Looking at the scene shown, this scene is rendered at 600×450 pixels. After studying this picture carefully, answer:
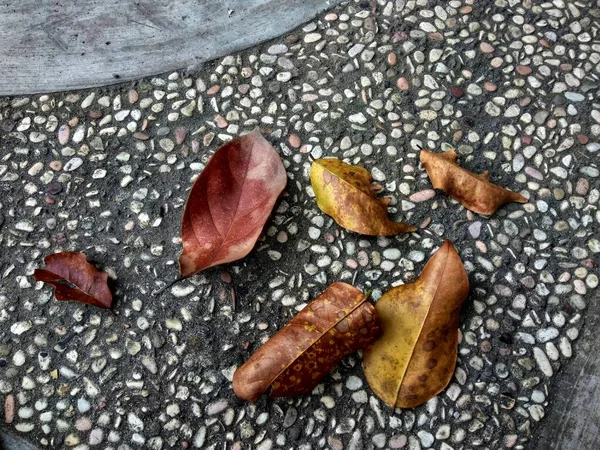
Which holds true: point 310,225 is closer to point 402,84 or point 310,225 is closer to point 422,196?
point 422,196

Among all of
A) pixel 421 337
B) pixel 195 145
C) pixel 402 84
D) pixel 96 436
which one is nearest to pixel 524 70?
pixel 402 84

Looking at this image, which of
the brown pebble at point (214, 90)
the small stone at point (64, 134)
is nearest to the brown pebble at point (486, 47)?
the brown pebble at point (214, 90)

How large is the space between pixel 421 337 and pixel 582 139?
34.5 inches

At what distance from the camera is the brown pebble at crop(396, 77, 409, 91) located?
6.84ft

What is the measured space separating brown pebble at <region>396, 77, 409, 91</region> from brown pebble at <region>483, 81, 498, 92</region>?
0.26m

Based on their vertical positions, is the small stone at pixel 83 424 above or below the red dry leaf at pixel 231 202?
below

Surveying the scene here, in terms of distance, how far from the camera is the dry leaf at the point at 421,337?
166cm

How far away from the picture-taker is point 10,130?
208cm

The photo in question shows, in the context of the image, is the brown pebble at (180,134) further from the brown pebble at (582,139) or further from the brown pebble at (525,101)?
the brown pebble at (582,139)

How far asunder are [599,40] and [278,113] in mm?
1144

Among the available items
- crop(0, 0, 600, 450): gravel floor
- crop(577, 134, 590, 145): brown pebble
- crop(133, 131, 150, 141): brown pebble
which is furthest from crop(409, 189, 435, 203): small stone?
crop(133, 131, 150, 141): brown pebble

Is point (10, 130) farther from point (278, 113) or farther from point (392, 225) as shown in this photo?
point (392, 225)

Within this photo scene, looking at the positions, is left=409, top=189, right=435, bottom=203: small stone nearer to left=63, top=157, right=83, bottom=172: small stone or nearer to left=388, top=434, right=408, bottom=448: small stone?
left=388, top=434, right=408, bottom=448: small stone

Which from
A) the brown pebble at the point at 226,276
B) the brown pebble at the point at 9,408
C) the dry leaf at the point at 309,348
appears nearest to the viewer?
the dry leaf at the point at 309,348
